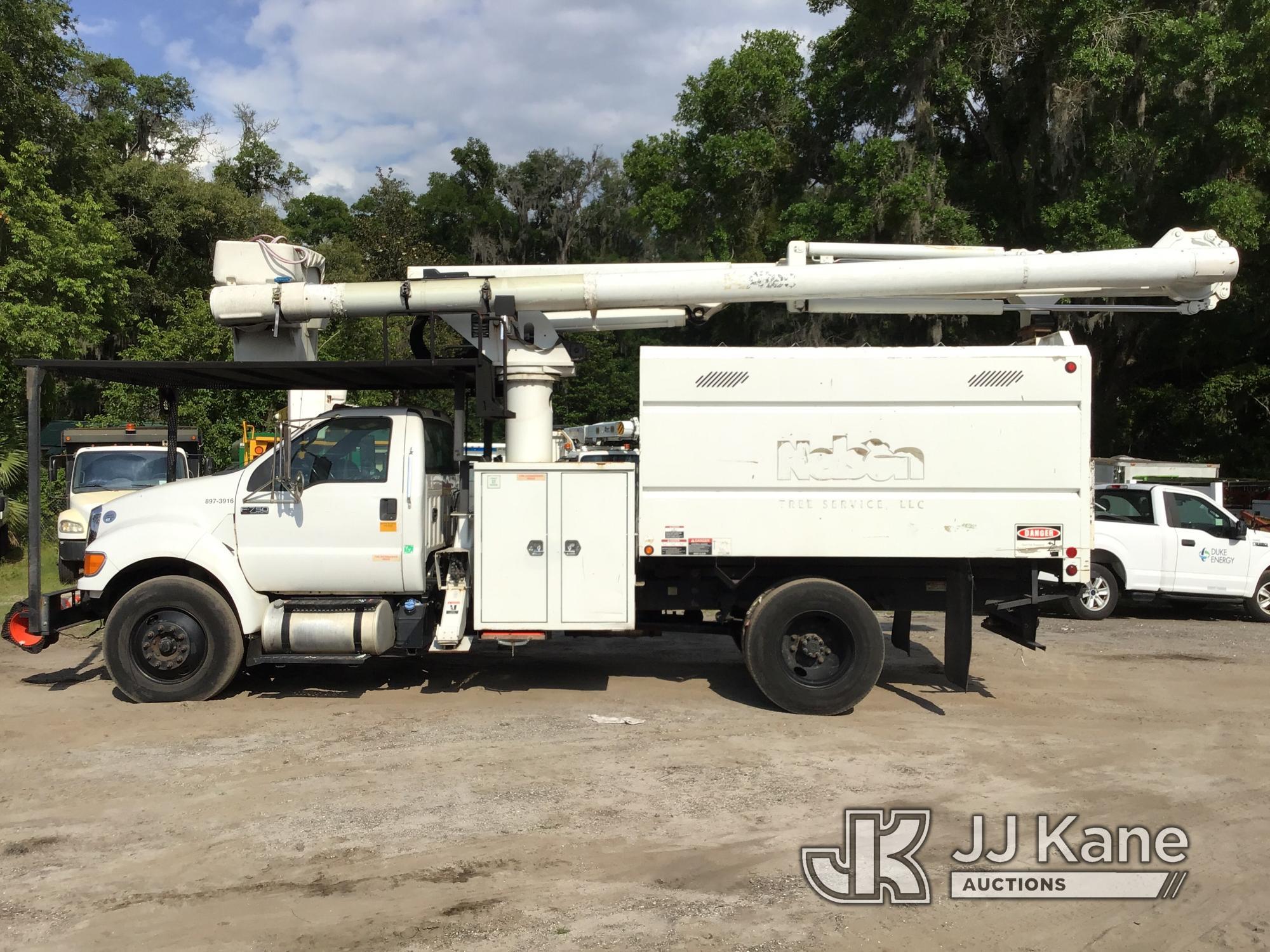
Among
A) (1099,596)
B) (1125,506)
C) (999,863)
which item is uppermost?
(1125,506)

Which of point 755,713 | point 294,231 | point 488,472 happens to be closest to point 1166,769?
point 755,713

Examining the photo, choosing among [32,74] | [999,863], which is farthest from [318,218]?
[999,863]

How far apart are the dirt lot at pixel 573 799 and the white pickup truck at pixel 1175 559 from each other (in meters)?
3.30

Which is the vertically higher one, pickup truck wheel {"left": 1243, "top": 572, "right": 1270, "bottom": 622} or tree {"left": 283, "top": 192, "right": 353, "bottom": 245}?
tree {"left": 283, "top": 192, "right": 353, "bottom": 245}

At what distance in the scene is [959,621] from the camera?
7.77 m

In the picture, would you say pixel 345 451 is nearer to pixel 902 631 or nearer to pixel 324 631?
pixel 324 631

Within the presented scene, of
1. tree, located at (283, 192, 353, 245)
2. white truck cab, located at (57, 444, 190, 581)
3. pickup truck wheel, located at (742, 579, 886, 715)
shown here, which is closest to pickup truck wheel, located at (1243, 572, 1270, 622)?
pickup truck wheel, located at (742, 579, 886, 715)

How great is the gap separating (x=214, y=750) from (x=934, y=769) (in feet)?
15.6

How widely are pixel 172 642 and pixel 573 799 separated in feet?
12.4

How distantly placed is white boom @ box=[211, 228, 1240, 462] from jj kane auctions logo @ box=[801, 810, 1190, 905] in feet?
13.0

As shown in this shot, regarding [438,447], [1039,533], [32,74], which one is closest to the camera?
[1039,533]

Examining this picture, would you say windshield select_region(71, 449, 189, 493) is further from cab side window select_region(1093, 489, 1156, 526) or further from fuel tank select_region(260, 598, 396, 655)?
cab side window select_region(1093, 489, 1156, 526)

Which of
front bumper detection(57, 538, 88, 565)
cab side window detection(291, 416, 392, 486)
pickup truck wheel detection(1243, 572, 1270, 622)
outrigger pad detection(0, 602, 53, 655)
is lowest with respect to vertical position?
pickup truck wheel detection(1243, 572, 1270, 622)

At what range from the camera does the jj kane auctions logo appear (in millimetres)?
4648
